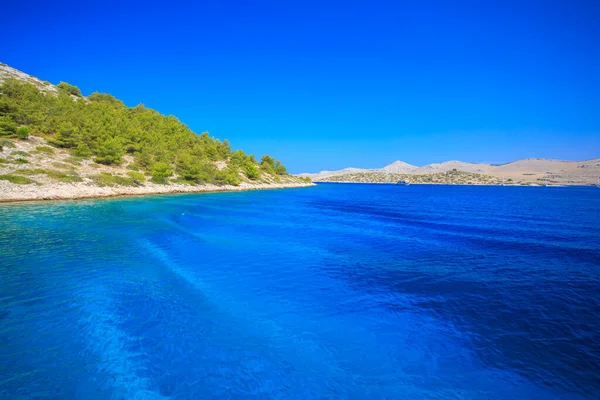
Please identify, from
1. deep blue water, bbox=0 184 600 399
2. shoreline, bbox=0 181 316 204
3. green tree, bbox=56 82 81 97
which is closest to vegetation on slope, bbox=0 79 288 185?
green tree, bbox=56 82 81 97

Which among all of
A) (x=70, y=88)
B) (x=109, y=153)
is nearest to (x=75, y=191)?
(x=109, y=153)

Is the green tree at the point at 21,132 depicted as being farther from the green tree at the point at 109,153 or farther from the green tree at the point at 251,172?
the green tree at the point at 251,172

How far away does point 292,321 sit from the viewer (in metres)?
9.09

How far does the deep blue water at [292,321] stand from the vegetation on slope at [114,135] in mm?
43948

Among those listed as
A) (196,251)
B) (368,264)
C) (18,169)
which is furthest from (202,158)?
(368,264)

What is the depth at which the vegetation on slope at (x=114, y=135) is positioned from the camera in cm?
5219

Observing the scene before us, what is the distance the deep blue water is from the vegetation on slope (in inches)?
1730

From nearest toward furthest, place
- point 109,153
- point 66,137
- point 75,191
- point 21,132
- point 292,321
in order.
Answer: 1. point 292,321
2. point 75,191
3. point 21,132
4. point 66,137
5. point 109,153

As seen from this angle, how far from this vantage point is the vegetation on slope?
2055 inches

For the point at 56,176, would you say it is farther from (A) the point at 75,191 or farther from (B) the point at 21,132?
(B) the point at 21,132

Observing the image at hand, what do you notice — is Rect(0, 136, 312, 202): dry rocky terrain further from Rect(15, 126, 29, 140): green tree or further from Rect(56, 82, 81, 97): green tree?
Rect(56, 82, 81, 97): green tree

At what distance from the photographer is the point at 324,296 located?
441 inches

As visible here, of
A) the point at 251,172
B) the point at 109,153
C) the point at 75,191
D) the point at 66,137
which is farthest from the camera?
the point at 251,172

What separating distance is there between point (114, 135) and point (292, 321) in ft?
240
